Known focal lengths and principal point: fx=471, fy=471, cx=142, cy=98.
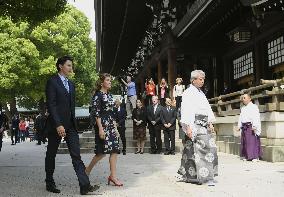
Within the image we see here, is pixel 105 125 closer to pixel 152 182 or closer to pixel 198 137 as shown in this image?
pixel 152 182

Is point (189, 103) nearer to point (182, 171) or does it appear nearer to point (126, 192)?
point (182, 171)

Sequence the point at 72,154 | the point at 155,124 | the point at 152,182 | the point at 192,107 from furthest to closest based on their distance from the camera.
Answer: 1. the point at 155,124
2. the point at 152,182
3. the point at 192,107
4. the point at 72,154

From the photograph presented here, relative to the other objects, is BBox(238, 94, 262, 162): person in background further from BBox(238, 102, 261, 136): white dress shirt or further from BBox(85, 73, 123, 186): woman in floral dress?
BBox(85, 73, 123, 186): woman in floral dress

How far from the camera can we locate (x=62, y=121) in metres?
6.25

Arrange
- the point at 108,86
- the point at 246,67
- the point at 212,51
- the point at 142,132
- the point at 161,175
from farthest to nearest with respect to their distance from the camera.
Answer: the point at 212,51 → the point at 246,67 → the point at 142,132 → the point at 161,175 → the point at 108,86

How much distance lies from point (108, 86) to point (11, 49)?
31.4 m

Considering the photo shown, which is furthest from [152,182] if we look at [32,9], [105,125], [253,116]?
[32,9]

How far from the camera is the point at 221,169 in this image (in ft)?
29.8

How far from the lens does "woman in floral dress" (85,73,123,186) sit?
6.76 metres

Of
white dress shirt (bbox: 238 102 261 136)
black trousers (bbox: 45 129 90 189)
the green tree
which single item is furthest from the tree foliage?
the green tree

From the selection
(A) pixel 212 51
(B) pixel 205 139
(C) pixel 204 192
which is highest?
(A) pixel 212 51

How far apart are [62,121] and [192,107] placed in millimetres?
1994

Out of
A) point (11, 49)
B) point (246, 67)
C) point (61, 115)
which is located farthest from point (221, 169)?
point (11, 49)

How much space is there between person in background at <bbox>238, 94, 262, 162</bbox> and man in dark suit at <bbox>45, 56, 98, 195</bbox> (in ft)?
18.6
